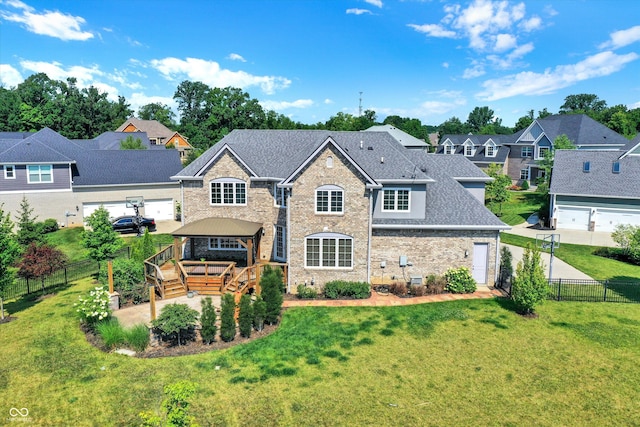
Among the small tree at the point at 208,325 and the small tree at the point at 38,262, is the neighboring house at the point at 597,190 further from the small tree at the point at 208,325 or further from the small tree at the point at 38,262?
the small tree at the point at 38,262

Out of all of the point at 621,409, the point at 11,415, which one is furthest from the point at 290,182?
the point at 621,409

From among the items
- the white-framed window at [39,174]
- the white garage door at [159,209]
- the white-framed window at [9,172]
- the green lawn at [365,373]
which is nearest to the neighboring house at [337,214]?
the green lawn at [365,373]

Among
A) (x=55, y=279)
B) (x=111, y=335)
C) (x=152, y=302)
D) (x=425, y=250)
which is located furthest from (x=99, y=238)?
(x=425, y=250)

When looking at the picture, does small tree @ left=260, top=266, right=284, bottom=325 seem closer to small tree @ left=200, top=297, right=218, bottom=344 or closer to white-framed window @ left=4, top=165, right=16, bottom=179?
small tree @ left=200, top=297, right=218, bottom=344

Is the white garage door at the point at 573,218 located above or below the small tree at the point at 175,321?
above

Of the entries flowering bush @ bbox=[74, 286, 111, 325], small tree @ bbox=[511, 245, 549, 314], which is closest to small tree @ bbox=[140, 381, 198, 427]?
flowering bush @ bbox=[74, 286, 111, 325]

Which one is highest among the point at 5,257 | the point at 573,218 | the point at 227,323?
the point at 5,257

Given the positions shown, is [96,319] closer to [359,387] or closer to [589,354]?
[359,387]

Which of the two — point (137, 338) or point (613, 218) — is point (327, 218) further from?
point (613, 218)
